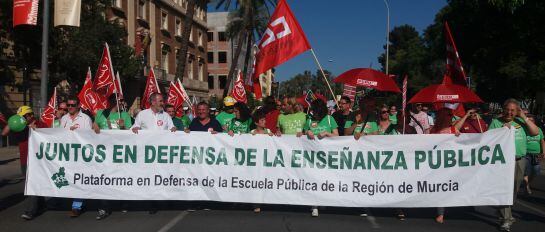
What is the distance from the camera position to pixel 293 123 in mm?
7371

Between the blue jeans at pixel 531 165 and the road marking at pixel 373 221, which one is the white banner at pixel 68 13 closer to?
the road marking at pixel 373 221

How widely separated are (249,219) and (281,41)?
307 cm

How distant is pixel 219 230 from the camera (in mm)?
6148

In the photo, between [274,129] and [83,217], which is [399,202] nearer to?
[274,129]

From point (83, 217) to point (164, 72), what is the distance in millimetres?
30736

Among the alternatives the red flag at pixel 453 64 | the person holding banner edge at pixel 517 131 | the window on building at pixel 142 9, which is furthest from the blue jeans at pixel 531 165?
the window on building at pixel 142 9

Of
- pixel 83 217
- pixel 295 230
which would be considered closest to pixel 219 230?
pixel 295 230

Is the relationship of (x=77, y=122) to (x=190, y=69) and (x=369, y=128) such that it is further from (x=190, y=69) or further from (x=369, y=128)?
(x=190, y=69)

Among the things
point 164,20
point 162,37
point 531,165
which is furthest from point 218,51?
point 531,165

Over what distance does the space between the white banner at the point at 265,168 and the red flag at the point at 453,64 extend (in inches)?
62.8

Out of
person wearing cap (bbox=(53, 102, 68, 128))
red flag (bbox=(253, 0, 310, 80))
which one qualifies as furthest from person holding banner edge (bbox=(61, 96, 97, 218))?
red flag (bbox=(253, 0, 310, 80))

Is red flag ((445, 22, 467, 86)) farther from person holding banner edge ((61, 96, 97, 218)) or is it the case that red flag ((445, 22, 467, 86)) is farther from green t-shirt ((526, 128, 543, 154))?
person holding banner edge ((61, 96, 97, 218))

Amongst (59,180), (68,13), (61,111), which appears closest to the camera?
(59,180)

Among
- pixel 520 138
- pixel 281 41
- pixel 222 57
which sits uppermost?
pixel 222 57
